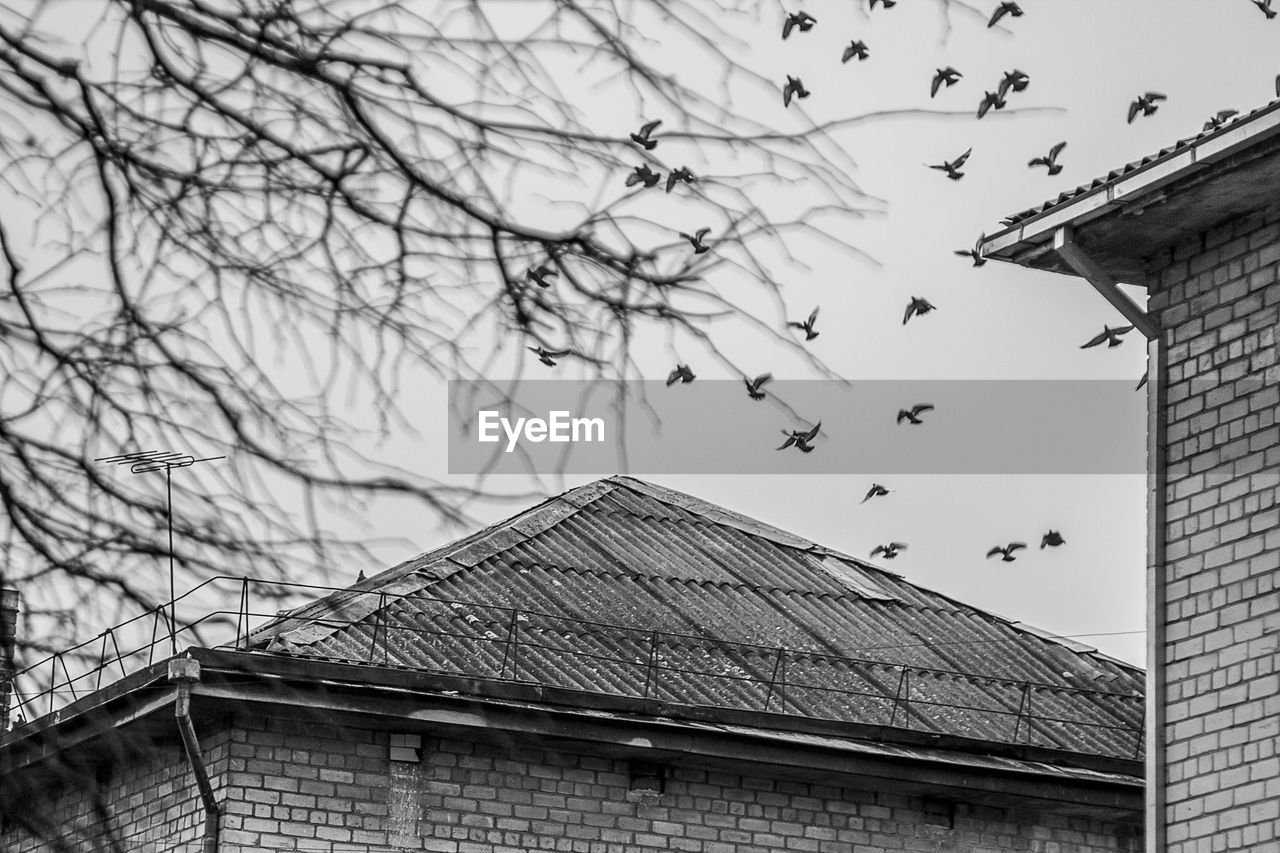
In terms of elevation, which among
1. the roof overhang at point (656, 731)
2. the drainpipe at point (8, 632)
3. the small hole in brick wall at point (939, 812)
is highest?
the roof overhang at point (656, 731)

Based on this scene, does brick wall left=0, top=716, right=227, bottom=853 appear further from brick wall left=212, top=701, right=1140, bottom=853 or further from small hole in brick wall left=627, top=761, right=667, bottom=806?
small hole in brick wall left=627, top=761, right=667, bottom=806

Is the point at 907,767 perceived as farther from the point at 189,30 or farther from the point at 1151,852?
the point at 189,30

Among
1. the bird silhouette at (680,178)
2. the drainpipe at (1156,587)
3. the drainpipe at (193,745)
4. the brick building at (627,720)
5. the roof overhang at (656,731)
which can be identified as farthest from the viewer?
the brick building at (627,720)

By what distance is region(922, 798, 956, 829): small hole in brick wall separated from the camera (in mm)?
14336

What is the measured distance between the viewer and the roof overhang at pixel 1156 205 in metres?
8.83

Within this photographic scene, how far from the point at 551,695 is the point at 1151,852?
468cm

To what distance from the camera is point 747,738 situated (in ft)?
43.7

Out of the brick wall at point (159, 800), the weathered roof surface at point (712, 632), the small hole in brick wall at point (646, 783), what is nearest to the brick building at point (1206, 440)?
the weathered roof surface at point (712, 632)

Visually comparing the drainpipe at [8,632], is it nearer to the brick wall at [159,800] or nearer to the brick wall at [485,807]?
the brick wall at [159,800]

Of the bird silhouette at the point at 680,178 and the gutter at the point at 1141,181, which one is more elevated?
the gutter at the point at 1141,181

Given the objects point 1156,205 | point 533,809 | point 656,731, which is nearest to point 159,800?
point 533,809

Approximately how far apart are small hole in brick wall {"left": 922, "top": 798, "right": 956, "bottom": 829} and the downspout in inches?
197

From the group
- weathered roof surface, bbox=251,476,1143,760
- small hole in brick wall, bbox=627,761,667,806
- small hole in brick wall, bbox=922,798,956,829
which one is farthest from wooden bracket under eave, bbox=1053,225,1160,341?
small hole in brick wall, bbox=922,798,956,829

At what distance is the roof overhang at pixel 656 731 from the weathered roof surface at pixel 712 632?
0.42 meters
